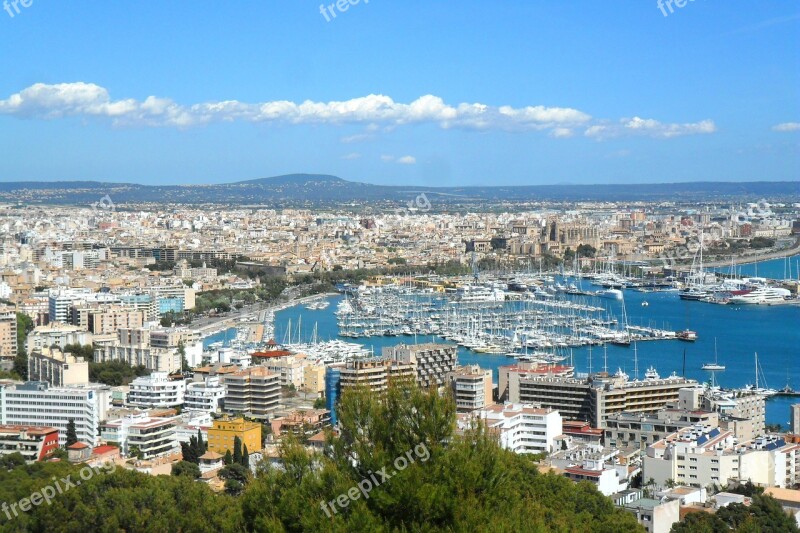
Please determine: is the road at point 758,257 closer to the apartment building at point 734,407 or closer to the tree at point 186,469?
the apartment building at point 734,407

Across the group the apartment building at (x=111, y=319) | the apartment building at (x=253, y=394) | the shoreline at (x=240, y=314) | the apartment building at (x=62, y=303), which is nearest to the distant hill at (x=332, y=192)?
the shoreline at (x=240, y=314)

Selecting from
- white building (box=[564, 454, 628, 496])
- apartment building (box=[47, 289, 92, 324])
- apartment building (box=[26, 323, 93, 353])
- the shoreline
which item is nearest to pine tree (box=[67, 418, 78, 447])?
white building (box=[564, 454, 628, 496])

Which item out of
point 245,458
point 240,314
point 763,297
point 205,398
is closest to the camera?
point 245,458

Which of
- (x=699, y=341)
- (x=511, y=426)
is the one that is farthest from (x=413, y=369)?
(x=699, y=341)

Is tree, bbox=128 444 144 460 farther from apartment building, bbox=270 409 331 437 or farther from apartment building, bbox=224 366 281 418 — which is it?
apartment building, bbox=224 366 281 418

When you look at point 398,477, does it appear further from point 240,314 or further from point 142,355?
point 240,314

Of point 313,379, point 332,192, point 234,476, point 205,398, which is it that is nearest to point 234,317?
point 313,379
